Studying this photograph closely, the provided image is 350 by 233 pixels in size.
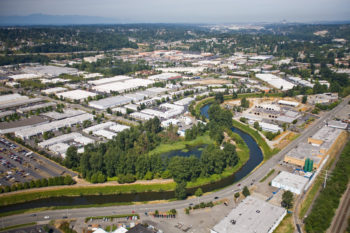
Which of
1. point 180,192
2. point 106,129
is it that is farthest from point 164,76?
point 180,192

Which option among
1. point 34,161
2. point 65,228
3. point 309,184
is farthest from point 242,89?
point 65,228

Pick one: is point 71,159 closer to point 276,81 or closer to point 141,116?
point 141,116

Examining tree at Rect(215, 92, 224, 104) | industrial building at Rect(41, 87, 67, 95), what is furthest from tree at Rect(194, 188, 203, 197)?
industrial building at Rect(41, 87, 67, 95)

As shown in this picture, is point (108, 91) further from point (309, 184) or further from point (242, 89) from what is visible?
point (309, 184)

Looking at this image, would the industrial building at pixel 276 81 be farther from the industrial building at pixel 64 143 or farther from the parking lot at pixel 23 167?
the parking lot at pixel 23 167

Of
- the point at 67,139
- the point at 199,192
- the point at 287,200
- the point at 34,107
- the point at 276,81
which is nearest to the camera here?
the point at 287,200
